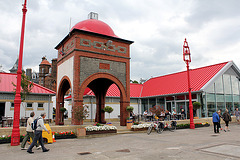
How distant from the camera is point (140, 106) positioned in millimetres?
27734

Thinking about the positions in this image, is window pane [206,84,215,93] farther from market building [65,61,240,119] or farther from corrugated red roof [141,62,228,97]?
corrugated red roof [141,62,228,97]

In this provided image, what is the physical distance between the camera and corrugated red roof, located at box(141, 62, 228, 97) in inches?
837

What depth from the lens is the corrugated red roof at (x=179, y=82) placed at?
69.8 ft

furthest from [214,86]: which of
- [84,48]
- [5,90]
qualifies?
[5,90]

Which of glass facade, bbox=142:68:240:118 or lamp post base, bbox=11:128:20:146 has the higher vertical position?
glass facade, bbox=142:68:240:118

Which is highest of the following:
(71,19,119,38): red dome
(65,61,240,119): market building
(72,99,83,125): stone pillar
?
(71,19,119,38): red dome

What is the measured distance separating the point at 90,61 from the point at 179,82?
13191 mm

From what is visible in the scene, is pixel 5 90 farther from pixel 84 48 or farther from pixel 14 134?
pixel 14 134

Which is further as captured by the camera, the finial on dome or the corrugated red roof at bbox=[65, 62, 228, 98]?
the corrugated red roof at bbox=[65, 62, 228, 98]

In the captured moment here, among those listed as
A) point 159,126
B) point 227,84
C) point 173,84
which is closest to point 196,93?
point 173,84

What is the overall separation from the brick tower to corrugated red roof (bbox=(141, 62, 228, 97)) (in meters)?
8.28

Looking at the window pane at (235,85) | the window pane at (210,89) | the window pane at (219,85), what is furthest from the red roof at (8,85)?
the window pane at (235,85)

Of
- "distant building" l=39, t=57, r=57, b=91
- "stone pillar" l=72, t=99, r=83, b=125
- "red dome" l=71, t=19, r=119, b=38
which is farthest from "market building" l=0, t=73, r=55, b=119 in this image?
"distant building" l=39, t=57, r=57, b=91

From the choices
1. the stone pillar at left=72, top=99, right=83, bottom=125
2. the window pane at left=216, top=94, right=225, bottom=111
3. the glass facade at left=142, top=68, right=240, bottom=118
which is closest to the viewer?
the stone pillar at left=72, top=99, right=83, bottom=125
